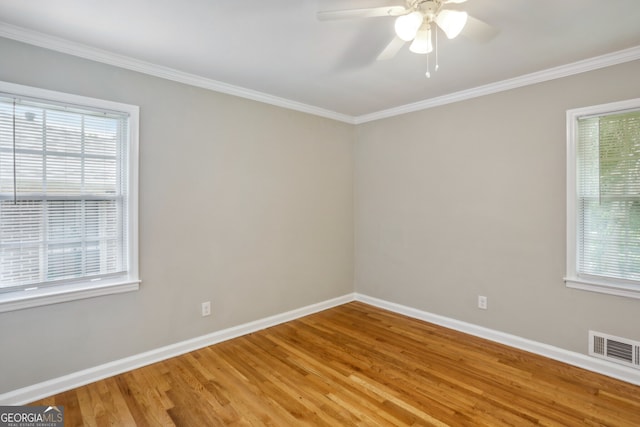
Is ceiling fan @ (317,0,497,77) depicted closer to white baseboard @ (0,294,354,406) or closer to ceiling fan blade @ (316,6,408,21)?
ceiling fan blade @ (316,6,408,21)

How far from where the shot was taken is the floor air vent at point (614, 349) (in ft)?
8.05

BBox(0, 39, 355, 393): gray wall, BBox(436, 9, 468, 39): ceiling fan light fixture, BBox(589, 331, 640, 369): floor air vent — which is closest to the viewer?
BBox(436, 9, 468, 39): ceiling fan light fixture

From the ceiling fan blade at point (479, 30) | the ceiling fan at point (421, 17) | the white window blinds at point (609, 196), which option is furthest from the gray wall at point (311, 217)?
the ceiling fan at point (421, 17)

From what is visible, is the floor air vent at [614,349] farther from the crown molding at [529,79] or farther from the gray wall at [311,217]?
the crown molding at [529,79]

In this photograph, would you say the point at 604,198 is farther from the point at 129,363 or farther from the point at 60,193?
the point at 60,193

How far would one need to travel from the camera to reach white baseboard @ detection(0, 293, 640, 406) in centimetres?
228

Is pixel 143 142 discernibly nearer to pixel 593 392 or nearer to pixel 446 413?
pixel 446 413

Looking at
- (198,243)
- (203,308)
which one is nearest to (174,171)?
(198,243)

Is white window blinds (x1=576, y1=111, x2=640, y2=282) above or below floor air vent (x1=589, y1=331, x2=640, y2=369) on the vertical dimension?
above

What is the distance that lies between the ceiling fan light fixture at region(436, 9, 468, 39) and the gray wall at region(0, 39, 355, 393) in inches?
85.6

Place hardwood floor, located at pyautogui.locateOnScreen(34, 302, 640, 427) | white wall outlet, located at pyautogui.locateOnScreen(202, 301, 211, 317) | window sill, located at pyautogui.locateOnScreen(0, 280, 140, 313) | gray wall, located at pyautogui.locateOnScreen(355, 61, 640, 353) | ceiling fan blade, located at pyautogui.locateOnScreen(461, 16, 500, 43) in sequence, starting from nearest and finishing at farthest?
ceiling fan blade, located at pyautogui.locateOnScreen(461, 16, 500, 43)
hardwood floor, located at pyautogui.locateOnScreen(34, 302, 640, 427)
window sill, located at pyautogui.locateOnScreen(0, 280, 140, 313)
gray wall, located at pyautogui.locateOnScreen(355, 61, 640, 353)
white wall outlet, located at pyautogui.locateOnScreen(202, 301, 211, 317)

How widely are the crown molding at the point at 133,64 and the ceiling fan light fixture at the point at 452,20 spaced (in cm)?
212

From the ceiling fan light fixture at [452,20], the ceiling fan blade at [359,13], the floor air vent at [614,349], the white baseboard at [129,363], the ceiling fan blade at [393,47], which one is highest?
the ceiling fan blade at [393,47]

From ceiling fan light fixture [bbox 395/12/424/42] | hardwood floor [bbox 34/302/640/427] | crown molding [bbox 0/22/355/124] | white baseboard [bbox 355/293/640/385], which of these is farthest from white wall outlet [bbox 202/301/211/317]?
ceiling fan light fixture [bbox 395/12/424/42]
